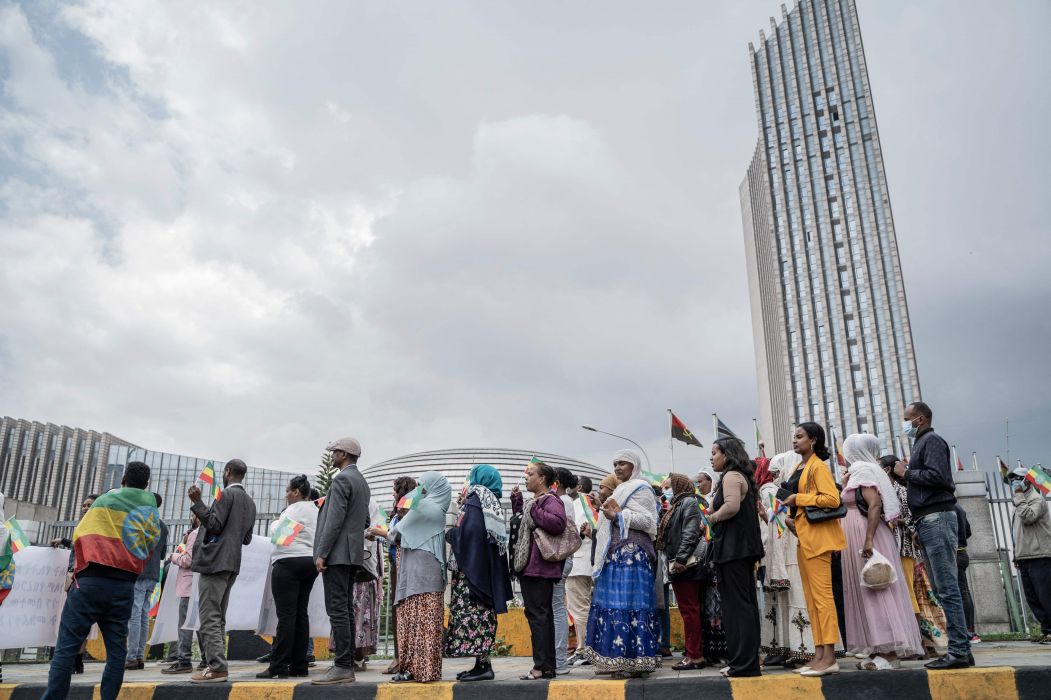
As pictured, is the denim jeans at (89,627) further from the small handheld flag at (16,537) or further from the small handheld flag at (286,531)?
the small handheld flag at (16,537)

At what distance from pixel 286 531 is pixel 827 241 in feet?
288

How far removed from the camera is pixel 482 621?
5.36m

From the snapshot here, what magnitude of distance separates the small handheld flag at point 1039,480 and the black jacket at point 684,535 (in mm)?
4292

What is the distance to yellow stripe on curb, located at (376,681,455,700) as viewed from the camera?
466 centimetres

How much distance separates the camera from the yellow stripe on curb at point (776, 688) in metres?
4.27

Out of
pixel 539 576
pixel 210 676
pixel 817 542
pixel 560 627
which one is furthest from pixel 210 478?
pixel 817 542

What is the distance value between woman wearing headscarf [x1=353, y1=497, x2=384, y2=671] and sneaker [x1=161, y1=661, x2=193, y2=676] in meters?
1.64

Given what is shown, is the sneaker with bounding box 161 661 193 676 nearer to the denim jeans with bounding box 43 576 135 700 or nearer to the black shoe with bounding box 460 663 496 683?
the denim jeans with bounding box 43 576 135 700

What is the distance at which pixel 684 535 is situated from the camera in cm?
575

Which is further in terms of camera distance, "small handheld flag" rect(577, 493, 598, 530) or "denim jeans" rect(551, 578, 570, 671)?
"denim jeans" rect(551, 578, 570, 671)

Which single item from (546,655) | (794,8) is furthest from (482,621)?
(794,8)

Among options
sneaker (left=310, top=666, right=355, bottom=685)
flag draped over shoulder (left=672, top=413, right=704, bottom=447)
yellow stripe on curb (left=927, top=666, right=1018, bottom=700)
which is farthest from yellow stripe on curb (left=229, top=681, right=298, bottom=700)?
flag draped over shoulder (left=672, top=413, right=704, bottom=447)

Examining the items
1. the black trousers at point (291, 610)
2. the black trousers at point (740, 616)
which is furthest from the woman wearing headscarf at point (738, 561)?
the black trousers at point (291, 610)

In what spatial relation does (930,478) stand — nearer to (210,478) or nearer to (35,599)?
(210,478)
